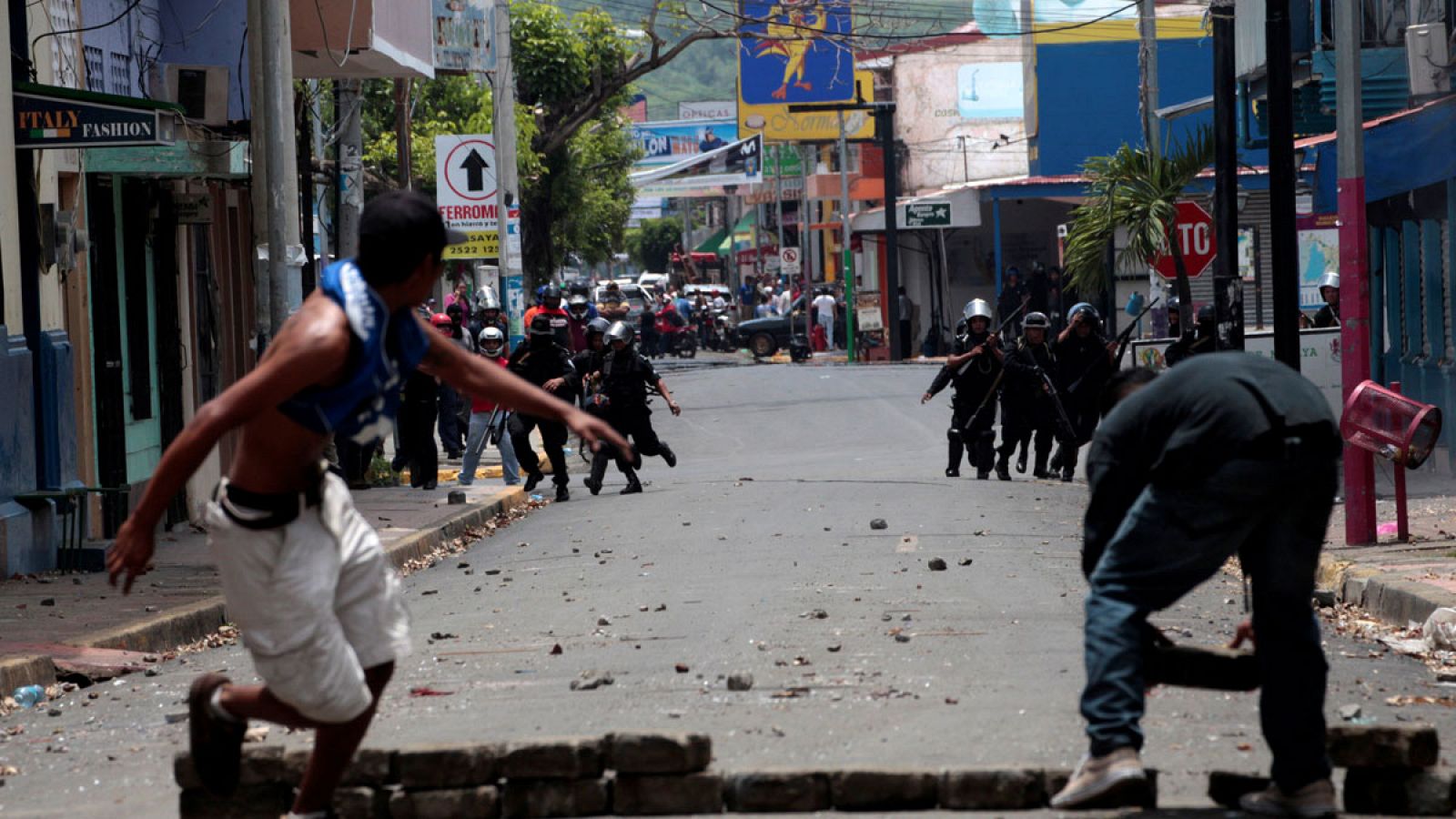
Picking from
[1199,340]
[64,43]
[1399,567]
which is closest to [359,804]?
[1399,567]

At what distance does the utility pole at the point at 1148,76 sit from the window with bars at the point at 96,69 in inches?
581

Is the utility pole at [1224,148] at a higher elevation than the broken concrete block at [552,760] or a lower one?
higher

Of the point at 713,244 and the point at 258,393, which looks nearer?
the point at 258,393

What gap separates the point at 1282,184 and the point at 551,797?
10455mm

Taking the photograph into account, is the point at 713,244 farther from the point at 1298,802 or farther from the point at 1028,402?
the point at 1298,802

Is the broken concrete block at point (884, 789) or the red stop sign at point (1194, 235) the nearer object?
the broken concrete block at point (884, 789)

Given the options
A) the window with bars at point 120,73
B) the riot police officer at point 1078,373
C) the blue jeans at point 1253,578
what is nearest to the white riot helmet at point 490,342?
the window with bars at point 120,73

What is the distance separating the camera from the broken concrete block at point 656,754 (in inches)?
222

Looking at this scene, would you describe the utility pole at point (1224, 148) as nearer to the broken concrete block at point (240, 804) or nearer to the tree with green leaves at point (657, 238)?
the broken concrete block at point (240, 804)

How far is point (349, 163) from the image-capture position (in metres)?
21.4

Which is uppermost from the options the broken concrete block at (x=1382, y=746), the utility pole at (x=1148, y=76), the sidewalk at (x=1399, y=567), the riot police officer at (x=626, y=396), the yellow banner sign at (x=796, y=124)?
the yellow banner sign at (x=796, y=124)

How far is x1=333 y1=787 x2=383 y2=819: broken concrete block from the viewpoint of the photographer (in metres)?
5.70

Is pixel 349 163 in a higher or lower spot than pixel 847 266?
higher

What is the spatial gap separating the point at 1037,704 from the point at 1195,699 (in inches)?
25.2
